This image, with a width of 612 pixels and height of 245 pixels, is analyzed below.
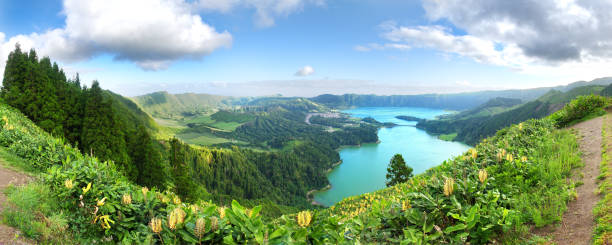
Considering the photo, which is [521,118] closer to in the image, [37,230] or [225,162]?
[225,162]

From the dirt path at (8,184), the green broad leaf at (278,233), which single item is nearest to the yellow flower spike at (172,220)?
the green broad leaf at (278,233)

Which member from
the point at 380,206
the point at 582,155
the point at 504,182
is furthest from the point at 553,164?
the point at 380,206

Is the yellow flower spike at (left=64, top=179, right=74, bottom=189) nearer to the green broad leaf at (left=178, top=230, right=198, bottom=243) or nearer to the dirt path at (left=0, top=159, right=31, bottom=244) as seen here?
the dirt path at (left=0, top=159, right=31, bottom=244)

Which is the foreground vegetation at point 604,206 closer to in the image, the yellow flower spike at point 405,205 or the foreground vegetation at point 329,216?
the foreground vegetation at point 329,216

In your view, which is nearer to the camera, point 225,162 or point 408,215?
point 408,215

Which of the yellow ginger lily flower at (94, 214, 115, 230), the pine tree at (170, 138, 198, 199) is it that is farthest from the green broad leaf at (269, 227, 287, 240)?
the pine tree at (170, 138, 198, 199)

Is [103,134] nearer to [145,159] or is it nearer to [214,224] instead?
[145,159]

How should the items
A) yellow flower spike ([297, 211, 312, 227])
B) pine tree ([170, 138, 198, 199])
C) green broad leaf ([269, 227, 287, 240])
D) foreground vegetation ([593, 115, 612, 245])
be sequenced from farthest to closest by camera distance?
pine tree ([170, 138, 198, 199]) → foreground vegetation ([593, 115, 612, 245]) → yellow flower spike ([297, 211, 312, 227]) → green broad leaf ([269, 227, 287, 240])
